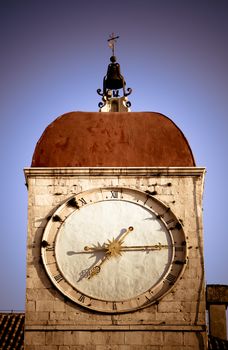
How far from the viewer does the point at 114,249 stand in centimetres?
1638

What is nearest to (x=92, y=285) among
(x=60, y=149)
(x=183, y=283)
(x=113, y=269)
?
(x=113, y=269)

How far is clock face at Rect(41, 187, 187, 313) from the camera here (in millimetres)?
16109

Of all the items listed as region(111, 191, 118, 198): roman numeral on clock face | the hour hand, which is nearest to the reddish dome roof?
region(111, 191, 118, 198): roman numeral on clock face

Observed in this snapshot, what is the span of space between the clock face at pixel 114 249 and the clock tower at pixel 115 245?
0.07 feet

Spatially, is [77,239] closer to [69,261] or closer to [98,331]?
[69,261]

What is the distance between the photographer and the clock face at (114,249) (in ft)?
52.9

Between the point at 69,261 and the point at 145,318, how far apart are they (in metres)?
2.03

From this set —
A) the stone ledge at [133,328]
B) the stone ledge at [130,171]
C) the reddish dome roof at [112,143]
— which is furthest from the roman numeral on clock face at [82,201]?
the stone ledge at [133,328]

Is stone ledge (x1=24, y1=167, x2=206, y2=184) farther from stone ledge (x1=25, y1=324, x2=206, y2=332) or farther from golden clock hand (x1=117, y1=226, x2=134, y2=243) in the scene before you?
stone ledge (x1=25, y1=324, x2=206, y2=332)

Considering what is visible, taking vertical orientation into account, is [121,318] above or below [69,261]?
below

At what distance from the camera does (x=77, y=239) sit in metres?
16.5

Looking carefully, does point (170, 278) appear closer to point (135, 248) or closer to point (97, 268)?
point (135, 248)

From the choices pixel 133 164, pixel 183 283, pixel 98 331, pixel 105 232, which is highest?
pixel 133 164

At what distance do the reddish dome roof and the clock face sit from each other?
897 mm
